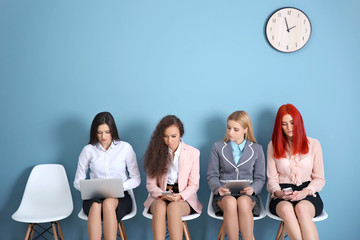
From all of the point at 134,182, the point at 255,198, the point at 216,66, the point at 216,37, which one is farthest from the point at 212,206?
the point at 216,37

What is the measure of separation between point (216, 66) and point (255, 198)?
109 centimetres

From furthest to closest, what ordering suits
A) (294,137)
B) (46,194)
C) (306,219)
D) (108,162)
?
(46,194), (108,162), (294,137), (306,219)

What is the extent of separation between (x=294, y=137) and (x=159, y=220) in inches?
46.2

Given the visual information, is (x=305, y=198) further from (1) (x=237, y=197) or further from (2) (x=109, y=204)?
(2) (x=109, y=204)

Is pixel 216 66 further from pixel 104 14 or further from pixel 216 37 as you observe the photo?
pixel 104 14

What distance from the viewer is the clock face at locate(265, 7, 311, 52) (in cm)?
289

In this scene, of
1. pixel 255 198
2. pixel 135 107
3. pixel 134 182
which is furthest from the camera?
pixel 135 107

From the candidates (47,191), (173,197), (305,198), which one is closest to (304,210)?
(305,198)

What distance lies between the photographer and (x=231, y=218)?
2449 millimetres

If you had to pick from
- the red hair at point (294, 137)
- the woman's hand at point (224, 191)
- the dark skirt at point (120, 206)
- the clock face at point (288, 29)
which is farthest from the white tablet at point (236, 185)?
the clock face at point (288, 29)

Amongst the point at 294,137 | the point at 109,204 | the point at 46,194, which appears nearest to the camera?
the point at 109,204

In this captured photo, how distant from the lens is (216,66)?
2.97 m

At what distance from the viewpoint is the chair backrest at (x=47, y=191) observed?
2.89m

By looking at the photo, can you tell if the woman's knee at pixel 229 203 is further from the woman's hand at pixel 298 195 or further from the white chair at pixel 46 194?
the white chair at pixel 46 194
